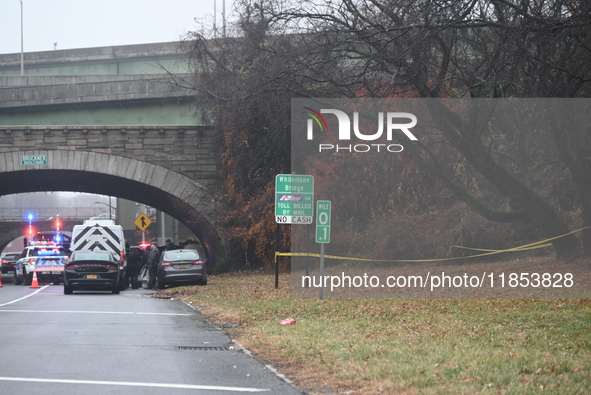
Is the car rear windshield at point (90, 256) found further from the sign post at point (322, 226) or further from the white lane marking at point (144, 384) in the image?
the white lane marking at point (144, 384)

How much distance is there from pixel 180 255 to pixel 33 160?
11.6 meters

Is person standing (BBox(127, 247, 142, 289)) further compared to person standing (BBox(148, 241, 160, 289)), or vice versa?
person standing (BBox(127, 247, 142, 289))

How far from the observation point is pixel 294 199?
22219 millimetres

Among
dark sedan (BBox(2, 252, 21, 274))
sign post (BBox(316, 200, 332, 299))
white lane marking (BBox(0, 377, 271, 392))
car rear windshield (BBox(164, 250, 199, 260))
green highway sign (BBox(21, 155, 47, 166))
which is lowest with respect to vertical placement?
dark sedan (BBox(2, 252, 21, 274))

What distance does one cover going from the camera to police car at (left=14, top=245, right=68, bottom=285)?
36.8m

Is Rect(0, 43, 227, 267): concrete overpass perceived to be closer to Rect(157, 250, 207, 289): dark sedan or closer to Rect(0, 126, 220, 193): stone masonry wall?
Rect(0, 126, 220, 193): stone masonry wall

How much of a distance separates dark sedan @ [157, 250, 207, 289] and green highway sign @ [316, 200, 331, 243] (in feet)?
33.1

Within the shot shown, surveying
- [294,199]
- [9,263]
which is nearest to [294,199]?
[294,199]

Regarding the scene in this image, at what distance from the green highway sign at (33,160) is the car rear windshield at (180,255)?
36.0ft

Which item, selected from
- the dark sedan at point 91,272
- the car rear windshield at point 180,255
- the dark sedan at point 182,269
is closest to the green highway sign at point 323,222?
the dark sedan at point 182,269

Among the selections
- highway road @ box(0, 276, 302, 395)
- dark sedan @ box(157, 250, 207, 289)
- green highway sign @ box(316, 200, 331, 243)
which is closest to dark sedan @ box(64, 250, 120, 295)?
dark sedan @ box(157, 250, 207, 289)

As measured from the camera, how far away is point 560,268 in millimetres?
22297

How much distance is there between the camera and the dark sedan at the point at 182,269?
98.3 ft
